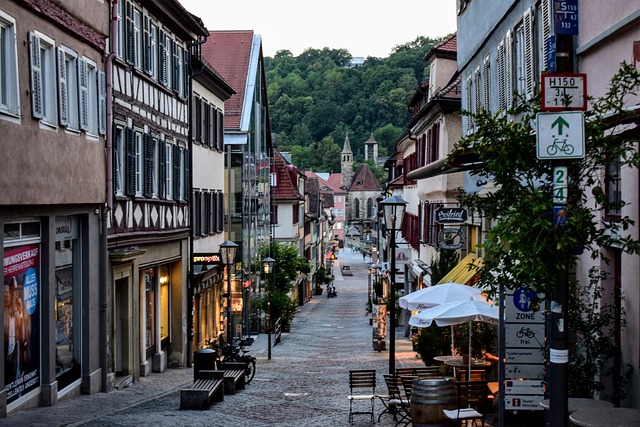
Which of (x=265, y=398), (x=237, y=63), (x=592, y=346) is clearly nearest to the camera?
(x=592, y=346)

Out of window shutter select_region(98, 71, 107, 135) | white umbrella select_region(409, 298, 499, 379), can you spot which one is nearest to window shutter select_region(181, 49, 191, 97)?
window shutter select_region(98, 71, 107, 135)

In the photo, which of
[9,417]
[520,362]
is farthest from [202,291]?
[520,362]

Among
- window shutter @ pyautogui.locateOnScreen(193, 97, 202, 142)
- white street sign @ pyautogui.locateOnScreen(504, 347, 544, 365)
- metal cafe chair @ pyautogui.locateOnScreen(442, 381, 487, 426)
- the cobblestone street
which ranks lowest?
the cobblestone street

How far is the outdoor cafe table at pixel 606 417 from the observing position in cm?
951

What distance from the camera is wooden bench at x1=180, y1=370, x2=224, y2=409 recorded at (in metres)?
17.8

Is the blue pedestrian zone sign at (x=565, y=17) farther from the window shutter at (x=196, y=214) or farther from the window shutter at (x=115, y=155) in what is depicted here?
the window shutter at (x=196, y=214)

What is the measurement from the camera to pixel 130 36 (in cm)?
2266

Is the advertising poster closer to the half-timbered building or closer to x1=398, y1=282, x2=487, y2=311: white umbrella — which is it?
the half-timbered building

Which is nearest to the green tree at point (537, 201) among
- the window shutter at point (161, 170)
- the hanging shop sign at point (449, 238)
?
the hanging shop sign at point (449, 238)

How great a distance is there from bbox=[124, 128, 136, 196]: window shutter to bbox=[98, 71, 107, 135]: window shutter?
2476 millimetres

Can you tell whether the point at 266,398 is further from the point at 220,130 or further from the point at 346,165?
the point at 346,165

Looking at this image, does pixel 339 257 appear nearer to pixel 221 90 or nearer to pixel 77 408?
pixel 221 90

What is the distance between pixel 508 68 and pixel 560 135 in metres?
12.1

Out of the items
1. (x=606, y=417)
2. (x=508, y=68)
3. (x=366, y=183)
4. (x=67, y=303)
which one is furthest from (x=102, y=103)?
(x=366, y=183)
